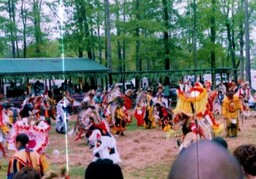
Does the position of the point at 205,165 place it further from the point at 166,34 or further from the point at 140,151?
the point at 166,34

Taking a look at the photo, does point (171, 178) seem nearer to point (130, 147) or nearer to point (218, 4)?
point (130, 147)

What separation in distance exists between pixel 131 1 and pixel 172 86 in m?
6.55

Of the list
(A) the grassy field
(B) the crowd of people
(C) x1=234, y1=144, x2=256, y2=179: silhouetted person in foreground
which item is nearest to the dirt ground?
(A) the grassy field

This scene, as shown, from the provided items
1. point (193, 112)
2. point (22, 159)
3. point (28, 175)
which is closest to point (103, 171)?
point (28, 175)

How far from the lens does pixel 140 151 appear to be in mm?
12969

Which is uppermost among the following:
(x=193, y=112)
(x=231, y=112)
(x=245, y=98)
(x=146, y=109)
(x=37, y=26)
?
(x=37, y=26)

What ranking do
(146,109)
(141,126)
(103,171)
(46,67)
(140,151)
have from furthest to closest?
Answer: (46,67) → (141,126) → (146,109) → (140,151) → (103,171)

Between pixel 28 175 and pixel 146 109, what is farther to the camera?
pixel 146 109

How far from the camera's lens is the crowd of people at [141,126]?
4.34 feet

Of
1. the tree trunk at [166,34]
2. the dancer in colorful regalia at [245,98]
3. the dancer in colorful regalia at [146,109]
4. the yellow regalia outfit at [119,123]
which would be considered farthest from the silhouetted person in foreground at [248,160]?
the tree trunk at [166,34]

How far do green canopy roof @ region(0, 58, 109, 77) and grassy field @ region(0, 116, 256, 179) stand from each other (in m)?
9.15

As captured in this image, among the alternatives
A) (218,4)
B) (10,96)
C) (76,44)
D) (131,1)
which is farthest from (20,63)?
(218,4)

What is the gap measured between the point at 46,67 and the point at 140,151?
16093 mm

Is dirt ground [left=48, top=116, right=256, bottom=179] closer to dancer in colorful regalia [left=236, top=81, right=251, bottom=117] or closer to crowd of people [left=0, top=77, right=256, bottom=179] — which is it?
crowd of people [left=0, top=77, right=256, bottom=179]
